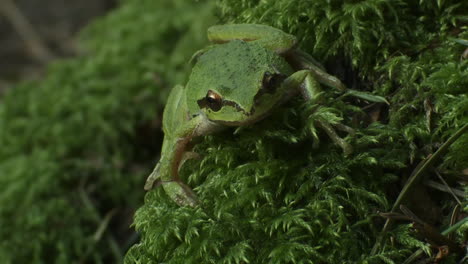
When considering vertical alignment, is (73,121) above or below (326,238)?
above

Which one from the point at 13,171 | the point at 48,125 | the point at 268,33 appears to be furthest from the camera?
the point at 48,125

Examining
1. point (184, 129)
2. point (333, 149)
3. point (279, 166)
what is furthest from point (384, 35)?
point (184, 129)

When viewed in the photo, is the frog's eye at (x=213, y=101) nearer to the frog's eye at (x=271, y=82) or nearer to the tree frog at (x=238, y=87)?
the tree frog at (x=238, y=87)

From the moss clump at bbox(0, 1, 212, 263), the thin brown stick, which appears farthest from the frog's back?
the thin brown stick

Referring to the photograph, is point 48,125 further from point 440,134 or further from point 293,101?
point 440,134

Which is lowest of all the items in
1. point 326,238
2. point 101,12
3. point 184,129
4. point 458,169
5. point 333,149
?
point 458,169

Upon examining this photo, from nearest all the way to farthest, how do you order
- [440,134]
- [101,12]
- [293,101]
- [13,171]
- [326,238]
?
[326,238]
[440,134]
[293,101]
[13,171]
[101,12]

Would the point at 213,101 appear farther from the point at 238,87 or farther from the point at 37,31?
the point at 37,31

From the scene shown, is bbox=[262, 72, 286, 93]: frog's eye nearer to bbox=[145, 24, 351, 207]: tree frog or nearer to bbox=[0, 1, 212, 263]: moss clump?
bbox=[145, 24, 351, 207]: tree frog
